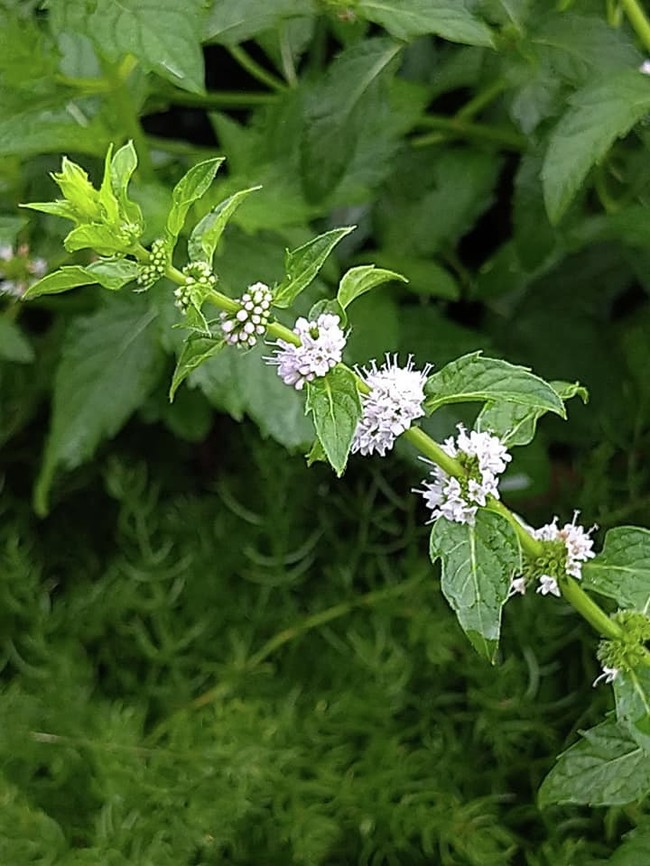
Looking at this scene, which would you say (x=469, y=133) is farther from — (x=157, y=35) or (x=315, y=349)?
(x=315, y=349)

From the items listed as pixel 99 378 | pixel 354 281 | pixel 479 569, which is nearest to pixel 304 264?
pixel 354 281

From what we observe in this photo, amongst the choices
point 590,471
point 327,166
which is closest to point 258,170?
point 327,166

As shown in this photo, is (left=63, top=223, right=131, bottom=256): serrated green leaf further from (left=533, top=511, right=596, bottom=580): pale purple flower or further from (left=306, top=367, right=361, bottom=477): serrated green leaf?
(left=533, top=511, right=596, bottom=580): pale purple flower

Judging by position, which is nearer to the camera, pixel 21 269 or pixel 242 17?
pixel 242 17

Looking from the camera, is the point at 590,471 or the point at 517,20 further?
the point at 590,471

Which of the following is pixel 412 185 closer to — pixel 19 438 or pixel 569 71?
pixel 569 71

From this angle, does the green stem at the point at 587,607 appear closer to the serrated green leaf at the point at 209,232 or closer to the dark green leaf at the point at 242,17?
the serrated green leaf at the point at 209,232

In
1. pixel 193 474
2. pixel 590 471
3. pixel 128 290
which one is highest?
pixel 128 290
